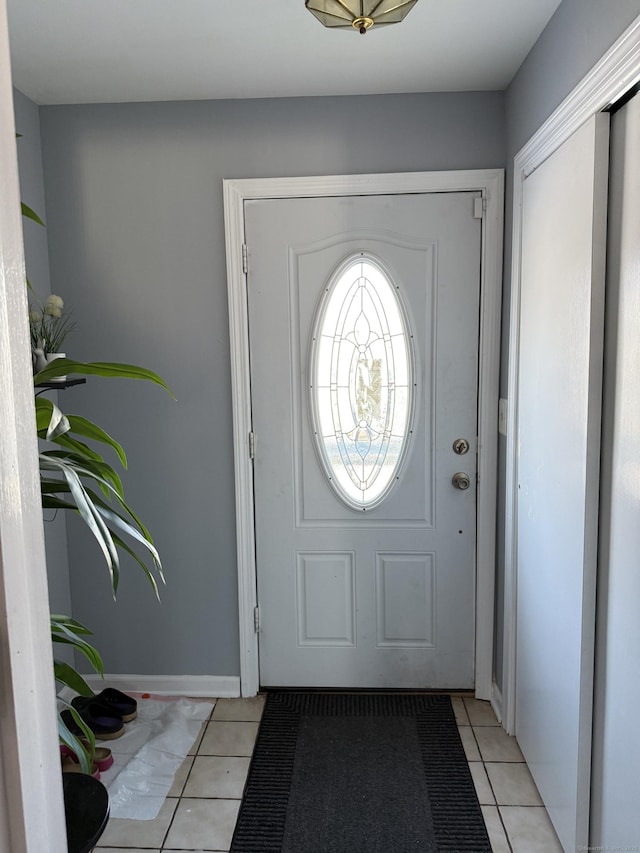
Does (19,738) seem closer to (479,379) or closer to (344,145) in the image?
(479,379)

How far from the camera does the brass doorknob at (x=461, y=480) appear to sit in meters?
2.36

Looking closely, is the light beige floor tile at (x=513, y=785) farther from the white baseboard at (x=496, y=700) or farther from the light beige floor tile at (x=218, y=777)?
the light beige floor tile at (x=218, y=777)

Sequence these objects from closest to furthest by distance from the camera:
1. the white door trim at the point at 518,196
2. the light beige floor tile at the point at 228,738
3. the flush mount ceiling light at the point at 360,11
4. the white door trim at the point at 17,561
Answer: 1. the white door trim at the point at 17,561
2. the white door trim at the point at 518,196
3. the flush mount ceiling light at the point at 360,11
4. the light beige floor tile at the point at 228,738

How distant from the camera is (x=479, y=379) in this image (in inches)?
91.2

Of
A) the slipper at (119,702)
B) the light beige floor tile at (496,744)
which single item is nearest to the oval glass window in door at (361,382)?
the light beige floor tile at (496,744)

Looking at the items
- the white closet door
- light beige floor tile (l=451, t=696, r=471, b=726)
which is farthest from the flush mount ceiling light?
light beige floor tile (l=451, t=696, r=471, b=726)

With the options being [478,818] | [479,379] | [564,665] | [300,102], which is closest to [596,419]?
[564,665]

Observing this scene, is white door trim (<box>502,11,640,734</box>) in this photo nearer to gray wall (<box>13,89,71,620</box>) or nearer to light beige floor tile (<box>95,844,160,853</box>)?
light beige floor tile (<box>95,844,160,853</box>)

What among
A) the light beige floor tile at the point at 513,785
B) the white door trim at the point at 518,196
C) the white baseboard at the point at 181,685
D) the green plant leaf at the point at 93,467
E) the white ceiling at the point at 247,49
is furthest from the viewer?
the white baseboard at the point at 181,685

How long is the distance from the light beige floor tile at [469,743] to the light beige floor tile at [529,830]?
24 centimetres

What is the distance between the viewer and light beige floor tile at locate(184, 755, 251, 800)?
196cm

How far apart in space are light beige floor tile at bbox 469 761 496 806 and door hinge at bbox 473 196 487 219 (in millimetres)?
1963

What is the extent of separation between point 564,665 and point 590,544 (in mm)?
401

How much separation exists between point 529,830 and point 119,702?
1533 millimetres
